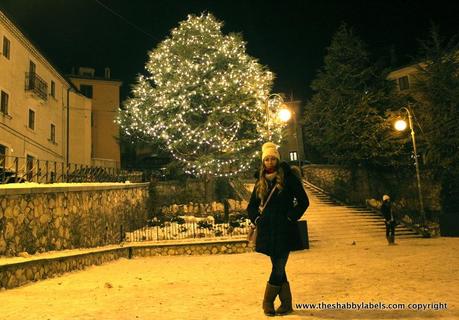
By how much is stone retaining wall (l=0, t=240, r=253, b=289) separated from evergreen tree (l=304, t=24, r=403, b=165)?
14.3 metres

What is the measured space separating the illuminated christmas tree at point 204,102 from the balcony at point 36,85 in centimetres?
554

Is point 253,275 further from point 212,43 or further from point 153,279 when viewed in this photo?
point 212,43

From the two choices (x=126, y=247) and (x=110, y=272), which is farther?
(x=126, y=247)

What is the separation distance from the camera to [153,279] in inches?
303

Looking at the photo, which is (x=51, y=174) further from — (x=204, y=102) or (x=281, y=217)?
(x=204, y=102)

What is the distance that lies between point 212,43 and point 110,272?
15588 mm

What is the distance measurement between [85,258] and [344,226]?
42.2ft

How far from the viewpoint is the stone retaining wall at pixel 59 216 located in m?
8.27

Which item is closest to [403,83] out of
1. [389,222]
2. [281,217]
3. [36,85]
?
[389,222]

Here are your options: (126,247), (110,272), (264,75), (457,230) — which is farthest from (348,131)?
(110,272)

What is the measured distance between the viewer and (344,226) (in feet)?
59.7

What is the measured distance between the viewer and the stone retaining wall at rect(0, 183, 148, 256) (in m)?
8.27

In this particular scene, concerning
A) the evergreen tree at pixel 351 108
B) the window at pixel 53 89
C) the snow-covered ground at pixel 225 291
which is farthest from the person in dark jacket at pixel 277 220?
the window at pixel 53 89

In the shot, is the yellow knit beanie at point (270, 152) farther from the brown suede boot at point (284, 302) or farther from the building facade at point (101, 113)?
the building facade at point (101, 113)
